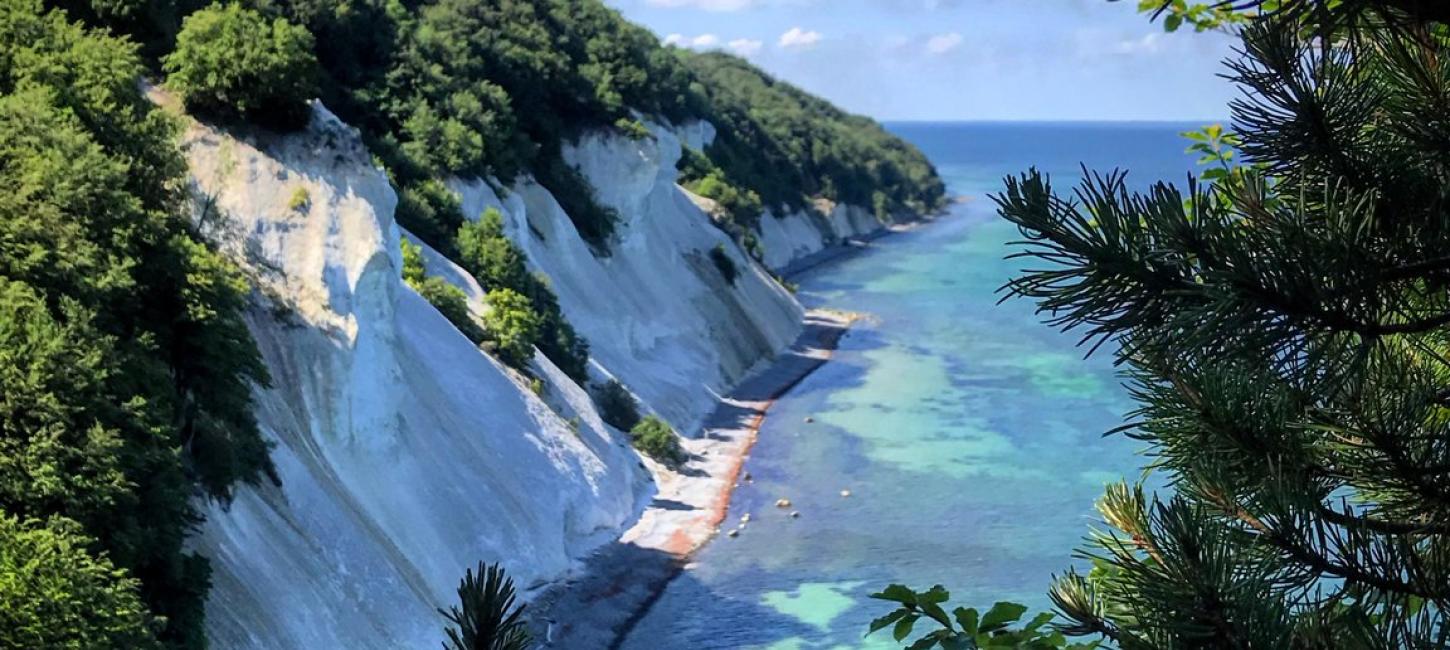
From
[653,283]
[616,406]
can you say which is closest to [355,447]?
[616,406]

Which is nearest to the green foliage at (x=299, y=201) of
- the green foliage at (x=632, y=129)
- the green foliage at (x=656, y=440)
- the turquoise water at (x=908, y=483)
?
the turquoise water at (x=908, y=483)

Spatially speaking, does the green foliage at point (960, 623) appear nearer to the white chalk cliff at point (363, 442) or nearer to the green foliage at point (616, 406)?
the white chalk cliff at point (363, 442)

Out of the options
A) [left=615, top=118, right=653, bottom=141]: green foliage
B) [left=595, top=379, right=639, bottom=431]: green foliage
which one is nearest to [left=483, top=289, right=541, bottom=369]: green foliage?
[left=595, top=379, right=639, bottom=431]: green foliage

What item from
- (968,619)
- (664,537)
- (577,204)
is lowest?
(664,537)

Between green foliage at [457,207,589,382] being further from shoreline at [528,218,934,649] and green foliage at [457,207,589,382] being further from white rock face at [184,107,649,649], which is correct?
white rock face at [184,107,649,649]

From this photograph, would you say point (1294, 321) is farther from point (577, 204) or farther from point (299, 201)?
point (577, 204)
